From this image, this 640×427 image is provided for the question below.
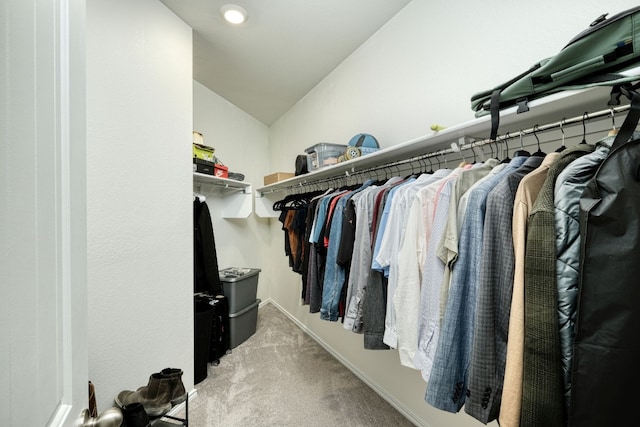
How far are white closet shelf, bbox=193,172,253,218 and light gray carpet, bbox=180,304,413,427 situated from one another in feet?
4.46

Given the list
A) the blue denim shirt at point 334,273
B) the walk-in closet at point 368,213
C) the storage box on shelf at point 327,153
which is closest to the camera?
the walk-in closet at point 368,213

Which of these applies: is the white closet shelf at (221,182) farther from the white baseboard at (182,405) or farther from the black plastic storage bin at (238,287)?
the white baseboard at (182,405)

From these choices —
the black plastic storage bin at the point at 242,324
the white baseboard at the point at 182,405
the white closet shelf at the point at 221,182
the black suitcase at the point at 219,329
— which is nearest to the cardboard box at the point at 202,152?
the white closet shelf at the point at 221,182

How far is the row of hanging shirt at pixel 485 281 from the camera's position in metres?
0.64

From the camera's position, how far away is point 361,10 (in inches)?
69.3

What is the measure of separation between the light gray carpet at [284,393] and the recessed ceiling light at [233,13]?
2.66 meters

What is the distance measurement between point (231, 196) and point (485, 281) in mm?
2617

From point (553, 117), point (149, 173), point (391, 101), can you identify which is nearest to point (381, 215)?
point (553, 117)

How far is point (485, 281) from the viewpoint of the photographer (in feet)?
2.48

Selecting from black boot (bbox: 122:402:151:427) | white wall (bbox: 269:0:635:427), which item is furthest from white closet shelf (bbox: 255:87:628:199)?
black boot (bbox: 122:402:151:427)

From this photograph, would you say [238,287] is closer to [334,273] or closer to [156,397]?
[156,397]

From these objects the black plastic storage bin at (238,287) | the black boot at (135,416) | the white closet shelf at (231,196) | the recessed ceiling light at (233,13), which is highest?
the recessed ceiling light at (233,13)

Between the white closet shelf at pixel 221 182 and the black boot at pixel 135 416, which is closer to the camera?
the black boot at pixel 135 416

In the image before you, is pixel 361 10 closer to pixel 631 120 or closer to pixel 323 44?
pixel 323 44
